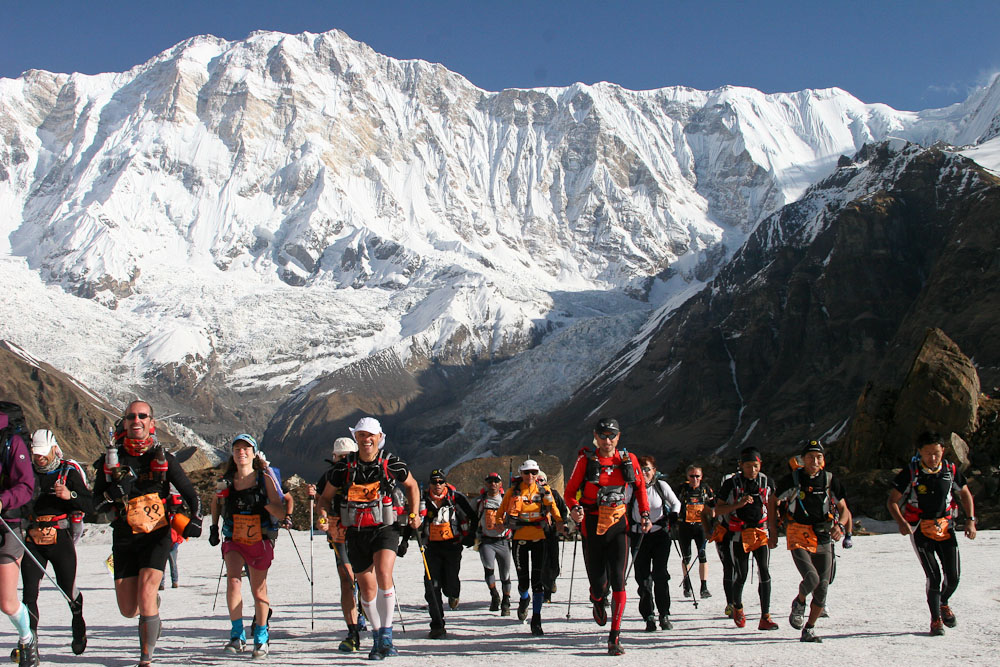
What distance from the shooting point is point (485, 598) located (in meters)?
16.4

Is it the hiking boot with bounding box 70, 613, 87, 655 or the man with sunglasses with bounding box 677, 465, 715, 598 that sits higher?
the man with sunglasses with bounding box 677, 465, 715, 598

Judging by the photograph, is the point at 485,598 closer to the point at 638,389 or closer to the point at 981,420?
the point at 981,420

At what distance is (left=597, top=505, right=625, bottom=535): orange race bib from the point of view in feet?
34.1

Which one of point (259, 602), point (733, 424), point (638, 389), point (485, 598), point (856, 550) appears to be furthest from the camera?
point (638, 389)

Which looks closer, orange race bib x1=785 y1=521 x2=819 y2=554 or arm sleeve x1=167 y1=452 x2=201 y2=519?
arm sleeve x1=167 y1=452 x2=201 y2=519

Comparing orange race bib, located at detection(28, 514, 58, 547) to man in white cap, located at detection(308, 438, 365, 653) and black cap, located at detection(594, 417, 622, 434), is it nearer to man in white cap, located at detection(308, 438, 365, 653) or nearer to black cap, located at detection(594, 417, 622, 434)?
man in white cap, located at detection(308, 438, 365, 653)

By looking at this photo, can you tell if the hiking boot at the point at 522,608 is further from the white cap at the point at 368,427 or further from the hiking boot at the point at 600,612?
the white cap at the point at 368,427

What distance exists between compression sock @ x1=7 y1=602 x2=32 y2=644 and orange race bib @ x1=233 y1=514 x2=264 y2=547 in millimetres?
2227

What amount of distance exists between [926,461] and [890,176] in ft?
525

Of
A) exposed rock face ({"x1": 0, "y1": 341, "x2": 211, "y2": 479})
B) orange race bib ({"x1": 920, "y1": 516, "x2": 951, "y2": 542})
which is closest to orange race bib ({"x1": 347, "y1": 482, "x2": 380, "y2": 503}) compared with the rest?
orange race bib ({"x1": 920, "y1": 516, "x2": 951, "y2": 542})

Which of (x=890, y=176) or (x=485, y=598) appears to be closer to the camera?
(x=485, y=598)

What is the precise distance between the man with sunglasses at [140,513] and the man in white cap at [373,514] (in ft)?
5.22

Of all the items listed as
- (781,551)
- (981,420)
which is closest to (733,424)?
(981,420)

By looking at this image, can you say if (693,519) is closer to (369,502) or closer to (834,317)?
(369,502)
